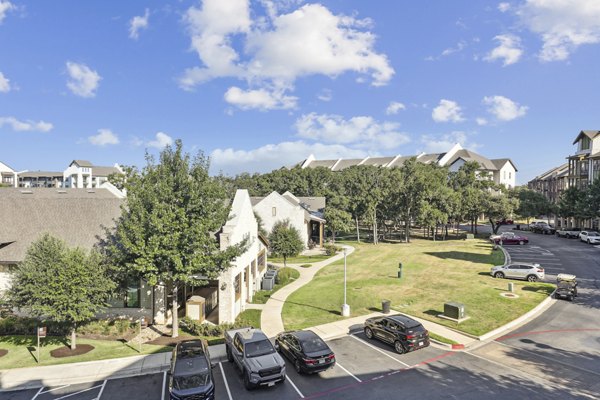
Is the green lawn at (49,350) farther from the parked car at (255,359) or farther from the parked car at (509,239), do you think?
the parked car at (509,239)

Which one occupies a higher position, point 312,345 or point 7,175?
point 7,175

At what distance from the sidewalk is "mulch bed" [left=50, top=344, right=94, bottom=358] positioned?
141 centimetres

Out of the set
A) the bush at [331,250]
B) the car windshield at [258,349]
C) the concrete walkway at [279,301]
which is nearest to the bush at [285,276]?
the concrete walkway at [279,301]

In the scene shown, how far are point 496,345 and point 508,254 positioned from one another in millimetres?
31750

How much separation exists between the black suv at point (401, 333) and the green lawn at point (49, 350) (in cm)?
1185

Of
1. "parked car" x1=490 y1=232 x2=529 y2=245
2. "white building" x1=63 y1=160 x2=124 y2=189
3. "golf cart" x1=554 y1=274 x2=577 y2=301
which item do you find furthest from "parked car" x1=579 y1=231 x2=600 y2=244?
"white building" x1=63 y1=160 x2=124 y2=189

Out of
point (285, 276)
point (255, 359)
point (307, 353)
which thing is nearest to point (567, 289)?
point (307, 353)

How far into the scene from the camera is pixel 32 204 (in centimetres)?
2884

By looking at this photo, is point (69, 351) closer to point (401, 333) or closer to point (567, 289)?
point (401, 333)

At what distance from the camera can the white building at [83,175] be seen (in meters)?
138

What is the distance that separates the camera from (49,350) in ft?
67.5

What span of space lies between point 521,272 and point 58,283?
36959 millimetres

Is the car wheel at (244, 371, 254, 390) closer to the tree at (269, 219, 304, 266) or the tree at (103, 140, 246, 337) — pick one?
the tree at (103, 140, 246, 337)

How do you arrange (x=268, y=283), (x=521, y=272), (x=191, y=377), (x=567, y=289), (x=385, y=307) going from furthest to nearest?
(x=521, y=272) → (x=268, y=283) → (x=567, y=289) → (x=385, y=307) → (x=191, y=377)
